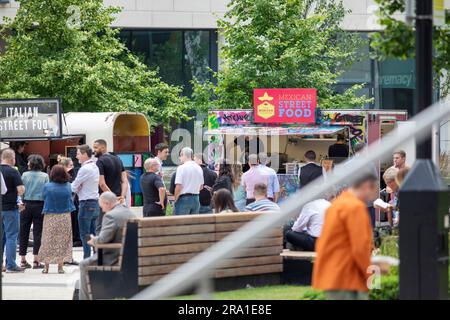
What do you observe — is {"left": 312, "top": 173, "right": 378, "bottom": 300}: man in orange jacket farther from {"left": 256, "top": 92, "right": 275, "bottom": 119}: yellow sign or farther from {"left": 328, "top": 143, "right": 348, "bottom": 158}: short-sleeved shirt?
{"left": 256, "top": 92, "right": 275, "bottom": 119}: yellow sign

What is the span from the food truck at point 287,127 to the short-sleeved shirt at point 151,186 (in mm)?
5846

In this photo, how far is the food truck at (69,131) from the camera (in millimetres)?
20234

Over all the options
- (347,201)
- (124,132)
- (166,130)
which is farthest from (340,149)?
(166,130)

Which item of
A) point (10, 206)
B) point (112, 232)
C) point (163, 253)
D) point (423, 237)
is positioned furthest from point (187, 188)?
point (423, 237)

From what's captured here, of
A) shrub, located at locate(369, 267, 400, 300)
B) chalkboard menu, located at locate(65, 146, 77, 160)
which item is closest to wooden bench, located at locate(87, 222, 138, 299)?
shrub, located at locate(369, 267, 400, 300)

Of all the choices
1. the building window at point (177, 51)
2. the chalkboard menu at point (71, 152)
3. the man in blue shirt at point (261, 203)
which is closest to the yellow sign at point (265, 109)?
the chalkboard menu at point (71, 152)

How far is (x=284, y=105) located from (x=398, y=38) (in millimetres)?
15947

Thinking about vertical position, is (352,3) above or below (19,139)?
above

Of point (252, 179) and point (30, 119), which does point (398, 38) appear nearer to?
point (252, 179)

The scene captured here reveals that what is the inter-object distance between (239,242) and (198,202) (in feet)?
37.1

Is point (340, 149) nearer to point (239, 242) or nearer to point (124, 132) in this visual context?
point (124, 132)

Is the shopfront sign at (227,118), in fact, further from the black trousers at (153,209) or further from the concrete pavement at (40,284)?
the concrete pavement at (40,284)
